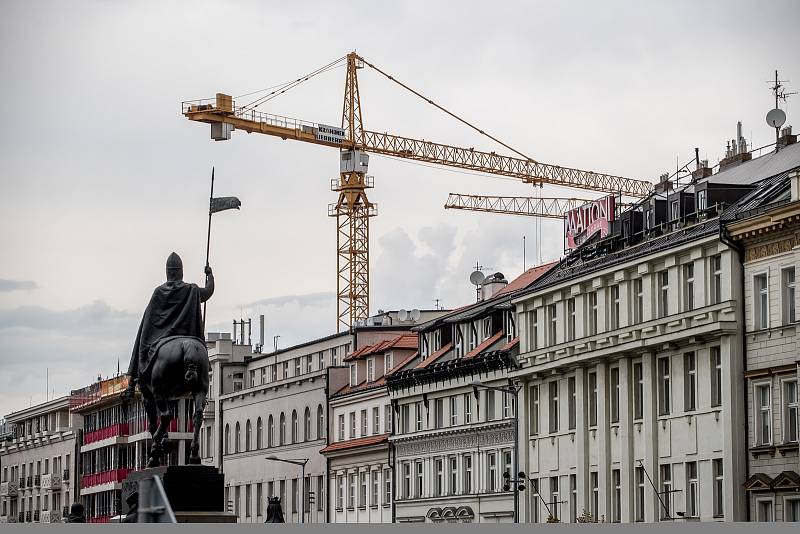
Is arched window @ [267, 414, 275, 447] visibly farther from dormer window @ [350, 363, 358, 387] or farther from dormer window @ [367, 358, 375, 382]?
dormer window @ [367, 358, 375, 382]

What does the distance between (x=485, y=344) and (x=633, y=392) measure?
20.0 metres

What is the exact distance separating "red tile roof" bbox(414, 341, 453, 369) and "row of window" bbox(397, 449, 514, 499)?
511 cm

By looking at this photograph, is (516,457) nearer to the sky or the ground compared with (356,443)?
nearer to the ground

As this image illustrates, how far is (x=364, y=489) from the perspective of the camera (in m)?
117

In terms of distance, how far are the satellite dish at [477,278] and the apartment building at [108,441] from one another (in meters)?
34.2

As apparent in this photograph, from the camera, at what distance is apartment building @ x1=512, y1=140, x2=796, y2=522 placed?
7512cm

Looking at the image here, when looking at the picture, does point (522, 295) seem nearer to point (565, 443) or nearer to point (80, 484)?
point (565, 443)

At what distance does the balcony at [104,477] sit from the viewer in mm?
161375

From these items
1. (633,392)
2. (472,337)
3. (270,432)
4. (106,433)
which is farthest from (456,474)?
(106,433)

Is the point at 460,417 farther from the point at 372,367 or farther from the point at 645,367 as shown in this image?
the point at 645,367

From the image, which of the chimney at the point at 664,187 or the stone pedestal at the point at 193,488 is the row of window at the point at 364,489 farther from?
the stone pedestal at the point at 193,488

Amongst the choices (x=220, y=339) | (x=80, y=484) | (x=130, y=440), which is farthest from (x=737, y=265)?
(x=80, y=484)

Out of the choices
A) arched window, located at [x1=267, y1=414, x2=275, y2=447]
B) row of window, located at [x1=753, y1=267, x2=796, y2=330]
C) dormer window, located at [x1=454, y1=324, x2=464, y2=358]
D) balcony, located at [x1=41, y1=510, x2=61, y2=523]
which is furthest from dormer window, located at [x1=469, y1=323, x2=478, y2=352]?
balcony, located at [x1=41, y1=510, x2=61, y2=523]

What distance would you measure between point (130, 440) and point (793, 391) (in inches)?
3852
